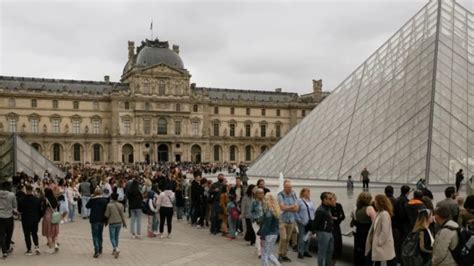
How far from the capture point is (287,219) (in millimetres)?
7637

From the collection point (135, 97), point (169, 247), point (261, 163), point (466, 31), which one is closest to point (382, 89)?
point (466, 31)

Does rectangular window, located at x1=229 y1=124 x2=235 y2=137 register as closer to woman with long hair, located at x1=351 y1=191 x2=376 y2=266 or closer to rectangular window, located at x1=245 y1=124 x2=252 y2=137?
rectangular window, located at x1=245 y1=124 x2=252 y2=137

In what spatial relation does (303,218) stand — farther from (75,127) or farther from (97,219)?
(75,127)

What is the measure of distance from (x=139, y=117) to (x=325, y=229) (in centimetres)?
5962

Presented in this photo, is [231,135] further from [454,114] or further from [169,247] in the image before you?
[169,247]

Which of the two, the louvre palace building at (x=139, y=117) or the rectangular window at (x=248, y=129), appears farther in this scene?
the rectangular window at (x=248, y=129)

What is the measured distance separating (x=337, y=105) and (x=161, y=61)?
47.4 m

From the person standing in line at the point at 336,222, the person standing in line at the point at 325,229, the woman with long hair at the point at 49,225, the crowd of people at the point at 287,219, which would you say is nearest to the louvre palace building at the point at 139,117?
the crowd of people at the point at 287,219

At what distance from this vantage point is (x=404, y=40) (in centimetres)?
2306

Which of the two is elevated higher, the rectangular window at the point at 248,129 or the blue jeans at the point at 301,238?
the rectangular window at the point at 248,129

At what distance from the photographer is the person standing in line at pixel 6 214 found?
26.1 ft

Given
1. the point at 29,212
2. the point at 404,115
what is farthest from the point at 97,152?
the point at 29,212

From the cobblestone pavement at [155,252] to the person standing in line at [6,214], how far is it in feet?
0.92

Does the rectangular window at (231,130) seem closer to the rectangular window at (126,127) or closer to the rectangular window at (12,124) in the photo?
the rectangular window at (126,127)
